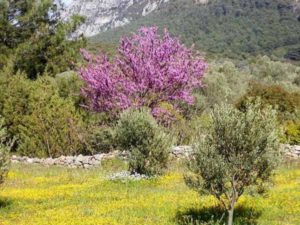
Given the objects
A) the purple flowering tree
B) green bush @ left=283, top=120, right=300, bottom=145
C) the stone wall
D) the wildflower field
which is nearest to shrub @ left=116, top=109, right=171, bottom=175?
the wildflower field

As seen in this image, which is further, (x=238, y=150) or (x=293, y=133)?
(x=293, y=133)

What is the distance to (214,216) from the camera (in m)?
14.2

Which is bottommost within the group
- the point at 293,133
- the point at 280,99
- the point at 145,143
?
the point at 280,99

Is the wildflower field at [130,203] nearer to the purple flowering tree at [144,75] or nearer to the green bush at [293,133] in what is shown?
the purple flowering tree at [144,75]

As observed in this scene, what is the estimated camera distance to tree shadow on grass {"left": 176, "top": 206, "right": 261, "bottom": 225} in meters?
13.5

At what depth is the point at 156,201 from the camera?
54.3ft

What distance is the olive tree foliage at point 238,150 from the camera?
12438 mm

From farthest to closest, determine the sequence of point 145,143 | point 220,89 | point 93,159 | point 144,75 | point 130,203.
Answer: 1. point 220,89
2. point 144,75
3. point 93,159
4. point 145,143
5. point 130,203

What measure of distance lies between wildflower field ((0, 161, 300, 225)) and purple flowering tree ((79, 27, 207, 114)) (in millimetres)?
10024

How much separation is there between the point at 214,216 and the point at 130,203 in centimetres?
344

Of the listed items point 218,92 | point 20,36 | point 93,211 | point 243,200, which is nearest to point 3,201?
point 93,211

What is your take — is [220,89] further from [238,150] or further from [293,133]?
[238,150]

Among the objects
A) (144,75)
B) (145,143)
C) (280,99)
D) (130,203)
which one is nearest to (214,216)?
(130,203)

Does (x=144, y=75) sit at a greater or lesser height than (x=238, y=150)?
lesser
